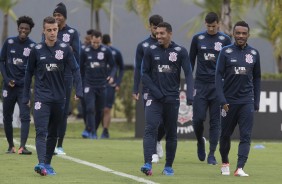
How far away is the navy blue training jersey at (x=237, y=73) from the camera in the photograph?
49.0 ft

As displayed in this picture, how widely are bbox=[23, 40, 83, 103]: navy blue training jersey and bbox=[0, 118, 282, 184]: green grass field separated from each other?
3.55 feet

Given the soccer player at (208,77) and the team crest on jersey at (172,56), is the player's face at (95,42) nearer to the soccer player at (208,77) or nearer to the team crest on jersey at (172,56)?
the soccer player at (208,77)

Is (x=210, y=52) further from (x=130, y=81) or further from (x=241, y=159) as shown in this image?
(x=130, y=81)

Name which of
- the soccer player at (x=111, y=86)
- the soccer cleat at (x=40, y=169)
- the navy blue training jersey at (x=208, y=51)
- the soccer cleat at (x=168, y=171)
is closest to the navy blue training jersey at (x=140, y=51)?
the navy blue training jersey at (x=208, y=51)

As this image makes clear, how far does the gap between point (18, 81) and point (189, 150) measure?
399 cm

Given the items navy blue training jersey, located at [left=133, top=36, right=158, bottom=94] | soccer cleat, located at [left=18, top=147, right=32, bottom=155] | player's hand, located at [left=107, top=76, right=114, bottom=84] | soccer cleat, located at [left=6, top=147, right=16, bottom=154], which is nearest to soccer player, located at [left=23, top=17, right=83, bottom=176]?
navy blue training jersey, located at [left=133, top=36, right=158, bottom=94]

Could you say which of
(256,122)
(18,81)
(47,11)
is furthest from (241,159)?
(47,11)

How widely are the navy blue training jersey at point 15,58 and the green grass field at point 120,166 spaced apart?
51.4 inches

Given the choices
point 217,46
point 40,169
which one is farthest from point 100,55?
point 40,169

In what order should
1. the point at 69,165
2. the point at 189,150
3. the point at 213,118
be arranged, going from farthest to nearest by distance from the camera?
the point at 189,150
the point at 213,118
the point at 69,165

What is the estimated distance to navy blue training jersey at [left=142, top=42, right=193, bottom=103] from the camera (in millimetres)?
14797

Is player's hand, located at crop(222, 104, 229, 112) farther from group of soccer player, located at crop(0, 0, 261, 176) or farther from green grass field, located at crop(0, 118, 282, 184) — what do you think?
green grass field, located at crop(0, 118, 282, 184)

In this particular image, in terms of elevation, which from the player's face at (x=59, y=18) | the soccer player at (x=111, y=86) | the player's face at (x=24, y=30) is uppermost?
the player's face at (x=59, y=18)

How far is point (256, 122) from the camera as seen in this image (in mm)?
25203
